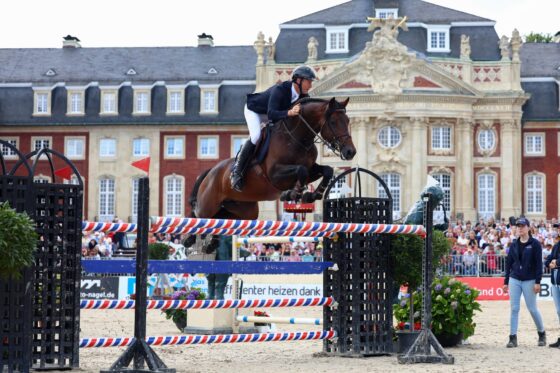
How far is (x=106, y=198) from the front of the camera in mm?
64500

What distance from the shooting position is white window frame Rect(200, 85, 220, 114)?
209 ft

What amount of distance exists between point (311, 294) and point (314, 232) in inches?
457

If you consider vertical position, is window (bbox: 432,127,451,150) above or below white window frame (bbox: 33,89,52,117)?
below

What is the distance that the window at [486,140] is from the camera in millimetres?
61031

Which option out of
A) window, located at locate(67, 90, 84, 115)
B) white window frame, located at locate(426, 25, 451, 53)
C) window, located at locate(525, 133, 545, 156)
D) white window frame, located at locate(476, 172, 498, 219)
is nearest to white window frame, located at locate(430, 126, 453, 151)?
white window frame, located at locate(476, 172, 498, 219)

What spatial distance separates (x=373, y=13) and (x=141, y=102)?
1353 centimetres

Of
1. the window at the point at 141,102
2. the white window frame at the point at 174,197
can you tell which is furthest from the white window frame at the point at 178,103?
the white window frame at the point at 174,197

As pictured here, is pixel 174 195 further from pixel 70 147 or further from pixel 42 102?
pixel 42 102

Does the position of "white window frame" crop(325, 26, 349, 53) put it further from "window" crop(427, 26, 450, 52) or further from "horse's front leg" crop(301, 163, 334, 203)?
"horse's front leg" crop(301, 163, 334, 203)

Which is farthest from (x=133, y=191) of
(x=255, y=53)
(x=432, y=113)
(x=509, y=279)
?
(x=509, y=279)

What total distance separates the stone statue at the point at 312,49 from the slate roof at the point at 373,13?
169cm

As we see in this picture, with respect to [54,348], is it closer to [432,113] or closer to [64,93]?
[432,113]

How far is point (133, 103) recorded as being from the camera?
212 ft

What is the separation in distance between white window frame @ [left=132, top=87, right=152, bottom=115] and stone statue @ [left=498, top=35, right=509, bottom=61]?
1892 centimetres
